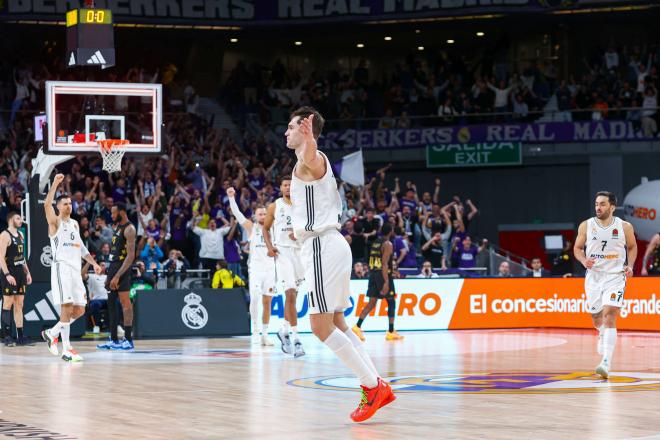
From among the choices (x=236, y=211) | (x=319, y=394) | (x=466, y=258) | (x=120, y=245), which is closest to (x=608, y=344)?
(x=319, y=394)

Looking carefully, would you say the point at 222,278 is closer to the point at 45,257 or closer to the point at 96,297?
the point at 96,297

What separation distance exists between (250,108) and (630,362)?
2362cm

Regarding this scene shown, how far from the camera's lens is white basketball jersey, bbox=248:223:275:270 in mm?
19250

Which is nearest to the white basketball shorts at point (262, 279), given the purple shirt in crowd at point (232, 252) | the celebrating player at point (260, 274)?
the celebrating player at point (260, 274)

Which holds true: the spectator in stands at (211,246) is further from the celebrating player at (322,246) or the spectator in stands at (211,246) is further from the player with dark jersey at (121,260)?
the celebrating player at (322,246)

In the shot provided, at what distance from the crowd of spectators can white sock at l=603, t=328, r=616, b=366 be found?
21.5 meters

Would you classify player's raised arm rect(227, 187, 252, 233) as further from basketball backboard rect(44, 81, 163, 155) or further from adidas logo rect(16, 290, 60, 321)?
adidas logo rect(16, 290, 60, 321)

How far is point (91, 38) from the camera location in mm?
18328

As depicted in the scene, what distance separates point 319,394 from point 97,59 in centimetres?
904

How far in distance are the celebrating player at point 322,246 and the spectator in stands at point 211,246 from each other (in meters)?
16.0

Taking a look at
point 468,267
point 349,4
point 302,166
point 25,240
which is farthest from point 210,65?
point 302,166

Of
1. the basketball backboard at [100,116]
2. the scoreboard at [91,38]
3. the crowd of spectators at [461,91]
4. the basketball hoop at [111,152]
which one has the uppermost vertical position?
the crowd of spectators at [461,91]

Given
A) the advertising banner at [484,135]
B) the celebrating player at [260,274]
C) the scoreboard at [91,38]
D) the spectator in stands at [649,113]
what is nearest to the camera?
the scoreboard at [91,38]

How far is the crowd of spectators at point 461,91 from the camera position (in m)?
35.4
